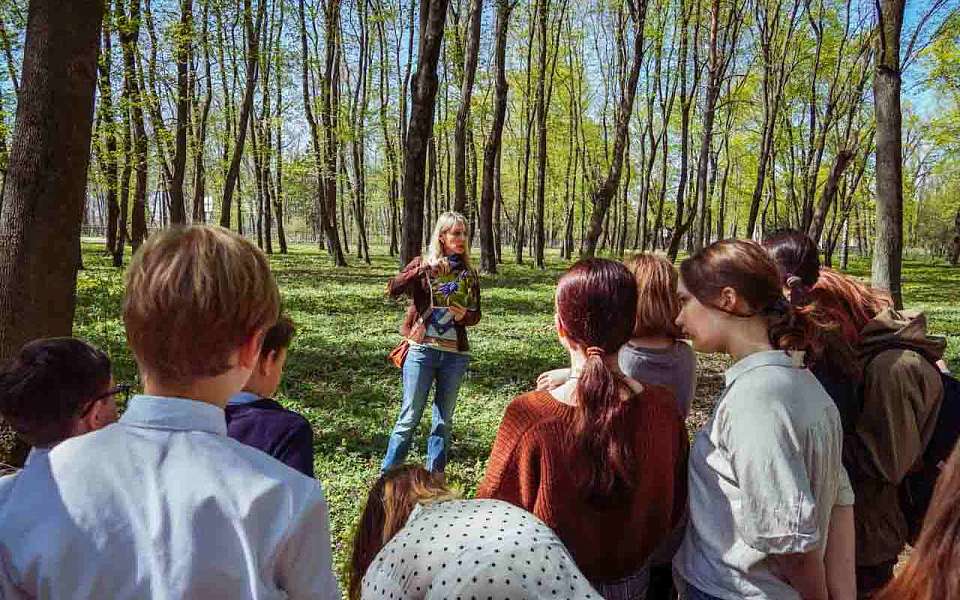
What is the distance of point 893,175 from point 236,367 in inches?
335

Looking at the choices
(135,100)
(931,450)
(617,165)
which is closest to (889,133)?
(931,450)

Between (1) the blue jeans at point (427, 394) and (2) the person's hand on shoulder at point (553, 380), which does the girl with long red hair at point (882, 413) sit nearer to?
(2) the person's hand on shoulder at point (553, 380)

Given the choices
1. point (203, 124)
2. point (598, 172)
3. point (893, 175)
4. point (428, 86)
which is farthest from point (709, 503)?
point (598, 172)

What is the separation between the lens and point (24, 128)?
3.50m

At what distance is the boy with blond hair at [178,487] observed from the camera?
1031 millimetres

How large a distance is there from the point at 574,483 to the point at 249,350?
1.10m

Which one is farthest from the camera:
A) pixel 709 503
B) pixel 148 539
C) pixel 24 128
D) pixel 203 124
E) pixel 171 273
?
pixel 203 124

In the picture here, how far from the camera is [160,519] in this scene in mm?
1051

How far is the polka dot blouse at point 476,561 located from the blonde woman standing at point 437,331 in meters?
3.04

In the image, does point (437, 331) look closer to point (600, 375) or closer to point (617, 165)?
point (600, 375)

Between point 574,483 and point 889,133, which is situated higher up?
point 889,133

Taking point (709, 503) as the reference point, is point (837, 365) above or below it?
above

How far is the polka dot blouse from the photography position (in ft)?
3.63

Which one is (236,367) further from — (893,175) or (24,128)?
(893,175)
